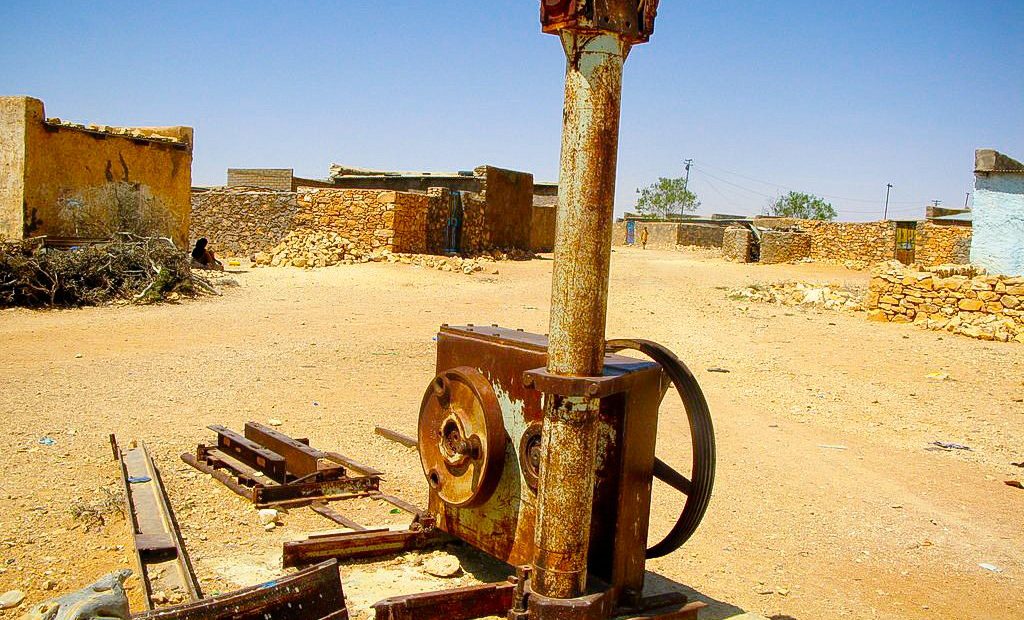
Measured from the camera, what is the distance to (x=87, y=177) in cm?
1573

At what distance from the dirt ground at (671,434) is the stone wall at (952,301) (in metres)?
0.54

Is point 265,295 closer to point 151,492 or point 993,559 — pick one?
point 151,492

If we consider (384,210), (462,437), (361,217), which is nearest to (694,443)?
(462,437)

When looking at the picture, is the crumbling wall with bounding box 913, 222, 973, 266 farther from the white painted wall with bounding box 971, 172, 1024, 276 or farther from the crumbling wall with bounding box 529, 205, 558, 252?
the crumbling wall with bounding box 529, 205, 558, 252

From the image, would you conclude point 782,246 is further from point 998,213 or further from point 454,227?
point 998,213

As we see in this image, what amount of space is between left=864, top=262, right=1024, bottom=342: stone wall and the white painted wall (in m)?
1.35

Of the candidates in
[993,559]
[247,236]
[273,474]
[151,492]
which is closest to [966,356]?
[993,559]

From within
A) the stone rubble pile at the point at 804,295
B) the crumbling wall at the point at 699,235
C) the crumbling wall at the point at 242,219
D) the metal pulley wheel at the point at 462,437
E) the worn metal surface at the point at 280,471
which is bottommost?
the worn metal surface at the point at 280,471

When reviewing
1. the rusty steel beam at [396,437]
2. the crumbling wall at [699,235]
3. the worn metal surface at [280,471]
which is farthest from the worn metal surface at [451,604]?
the crumbling wall at [699,235]

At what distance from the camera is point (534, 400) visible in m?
3.44

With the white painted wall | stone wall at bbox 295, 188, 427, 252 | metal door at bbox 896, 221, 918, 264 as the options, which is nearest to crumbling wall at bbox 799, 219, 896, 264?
metal door at bbox 896, 221, 918, 264

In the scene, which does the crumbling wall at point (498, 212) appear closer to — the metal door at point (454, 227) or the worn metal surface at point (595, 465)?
the metal door at point (454, 227)

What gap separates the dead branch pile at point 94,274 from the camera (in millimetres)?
12336

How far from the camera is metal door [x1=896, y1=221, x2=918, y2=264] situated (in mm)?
28844
